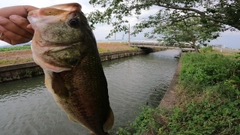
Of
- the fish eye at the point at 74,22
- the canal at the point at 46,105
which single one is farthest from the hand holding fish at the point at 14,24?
the canal at the point at 46,105

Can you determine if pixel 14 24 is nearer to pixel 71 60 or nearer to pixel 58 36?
pixel 58 36

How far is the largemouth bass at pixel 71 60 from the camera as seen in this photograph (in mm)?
1292

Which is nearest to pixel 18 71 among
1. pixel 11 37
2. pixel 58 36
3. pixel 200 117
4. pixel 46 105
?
pixel 46 105

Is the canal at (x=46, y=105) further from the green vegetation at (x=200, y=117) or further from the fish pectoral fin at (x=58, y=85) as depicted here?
the fish pectoral fin at (x=58, y=85)

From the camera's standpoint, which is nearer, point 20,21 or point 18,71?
point 20,21

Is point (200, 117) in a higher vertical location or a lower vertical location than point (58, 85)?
lower

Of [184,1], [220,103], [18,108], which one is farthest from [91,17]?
[18,108]

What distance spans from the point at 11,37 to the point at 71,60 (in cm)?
41

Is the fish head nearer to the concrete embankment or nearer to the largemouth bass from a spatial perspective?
the largemouth bass

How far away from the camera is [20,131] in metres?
7.23

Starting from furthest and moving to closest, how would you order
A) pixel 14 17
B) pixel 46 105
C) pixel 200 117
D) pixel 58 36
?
pixel 46 105 → pixel 200 117 → pixel 58 36 → pixel 14 17

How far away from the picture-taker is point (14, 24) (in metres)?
1.24

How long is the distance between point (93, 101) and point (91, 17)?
5.77m

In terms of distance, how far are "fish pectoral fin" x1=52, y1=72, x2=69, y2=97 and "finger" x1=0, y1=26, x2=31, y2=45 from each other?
0.31 meters
